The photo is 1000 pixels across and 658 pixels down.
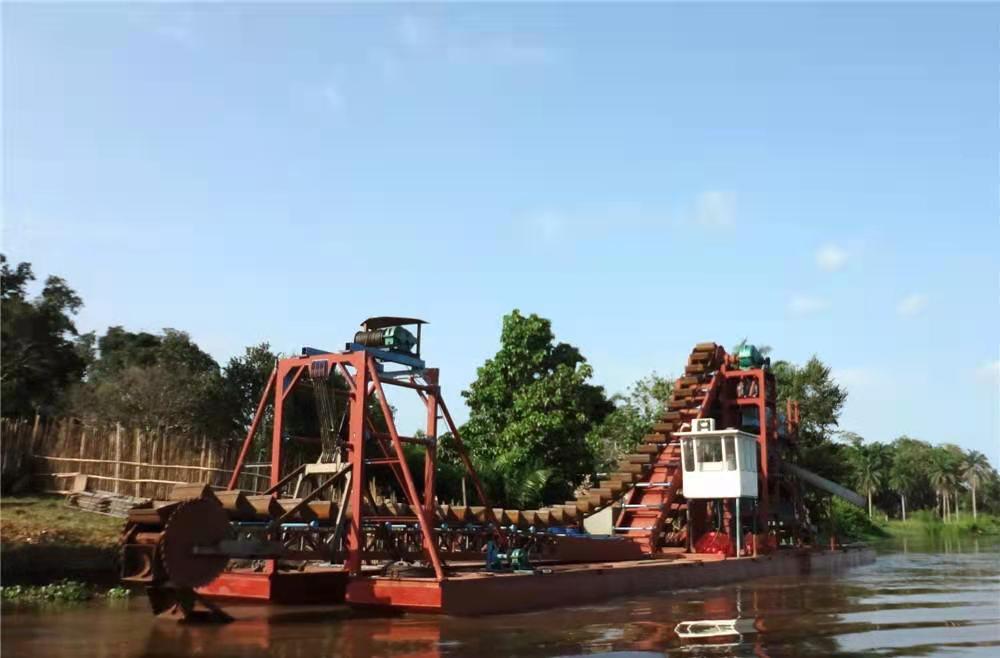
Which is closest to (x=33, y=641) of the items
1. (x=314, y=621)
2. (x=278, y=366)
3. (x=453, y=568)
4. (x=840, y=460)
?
(x=314, y=621)

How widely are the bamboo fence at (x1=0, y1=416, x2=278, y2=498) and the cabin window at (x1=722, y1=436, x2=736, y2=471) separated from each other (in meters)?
15.0

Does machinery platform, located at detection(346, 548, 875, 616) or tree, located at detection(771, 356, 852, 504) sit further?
tree, located at detection(771, 356, 852, 504)

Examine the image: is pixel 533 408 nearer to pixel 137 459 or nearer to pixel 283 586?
pixel 137 459

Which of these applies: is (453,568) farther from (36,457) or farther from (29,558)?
(36,457)

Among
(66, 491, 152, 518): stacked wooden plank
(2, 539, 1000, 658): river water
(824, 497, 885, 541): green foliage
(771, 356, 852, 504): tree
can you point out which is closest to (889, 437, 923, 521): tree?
(824, 497, 885, 541): green foliage

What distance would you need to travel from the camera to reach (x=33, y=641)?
12.9 m

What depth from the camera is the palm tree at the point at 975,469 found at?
11017cm

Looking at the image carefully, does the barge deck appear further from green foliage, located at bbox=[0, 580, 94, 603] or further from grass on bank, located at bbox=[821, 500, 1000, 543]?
grass on bank, located at bbox=[821, 500, 1000, 543]

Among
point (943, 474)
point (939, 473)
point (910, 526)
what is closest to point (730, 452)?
point (910, 526)

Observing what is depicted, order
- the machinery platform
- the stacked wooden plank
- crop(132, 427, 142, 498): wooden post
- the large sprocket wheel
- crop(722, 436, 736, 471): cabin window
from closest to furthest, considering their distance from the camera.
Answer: the large sprocket wheel, the machinery platform, the stacked wooden plank, crop(132, 427, 142, 498): wooden post, crop(722, 436, 736, 471): cabin window

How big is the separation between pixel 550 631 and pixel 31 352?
1283 inches

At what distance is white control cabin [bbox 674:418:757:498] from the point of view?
30.0 meters

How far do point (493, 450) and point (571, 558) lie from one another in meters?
17.0

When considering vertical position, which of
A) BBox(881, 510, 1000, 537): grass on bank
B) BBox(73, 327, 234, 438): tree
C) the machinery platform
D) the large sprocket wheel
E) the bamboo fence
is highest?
BBox(73, 327, 234, 438): tree
